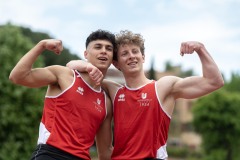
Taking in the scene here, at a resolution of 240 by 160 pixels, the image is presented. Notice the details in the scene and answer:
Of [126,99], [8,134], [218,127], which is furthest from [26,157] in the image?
[218,127]

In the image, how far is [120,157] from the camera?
19.1ft

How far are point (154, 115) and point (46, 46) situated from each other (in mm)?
1456

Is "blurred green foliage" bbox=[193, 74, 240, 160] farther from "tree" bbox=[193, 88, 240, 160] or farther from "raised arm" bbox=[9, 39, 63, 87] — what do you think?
"raised arm" bbox=[9, 39, 63, 87]

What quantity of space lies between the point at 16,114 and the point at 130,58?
42.3 ft

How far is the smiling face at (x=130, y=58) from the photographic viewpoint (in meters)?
6.03

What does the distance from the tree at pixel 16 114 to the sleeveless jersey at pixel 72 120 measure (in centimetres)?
1252

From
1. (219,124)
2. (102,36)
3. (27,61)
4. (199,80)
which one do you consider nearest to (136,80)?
(102,36)

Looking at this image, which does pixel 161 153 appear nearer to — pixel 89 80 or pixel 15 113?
pixel 89 80

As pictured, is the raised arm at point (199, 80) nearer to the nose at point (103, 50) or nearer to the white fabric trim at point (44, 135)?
the nose at point (103, 50)

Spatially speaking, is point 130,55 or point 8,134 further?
point 8,134

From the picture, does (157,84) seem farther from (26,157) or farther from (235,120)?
(235,120)

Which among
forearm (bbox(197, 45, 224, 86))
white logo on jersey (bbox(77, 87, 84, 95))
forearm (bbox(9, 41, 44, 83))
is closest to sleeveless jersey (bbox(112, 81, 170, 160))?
white logo on jersey (bbox(77, 87, 84, 95))

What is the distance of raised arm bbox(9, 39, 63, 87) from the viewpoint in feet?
17.7

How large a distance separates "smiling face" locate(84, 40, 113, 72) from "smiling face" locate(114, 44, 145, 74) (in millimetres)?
141
